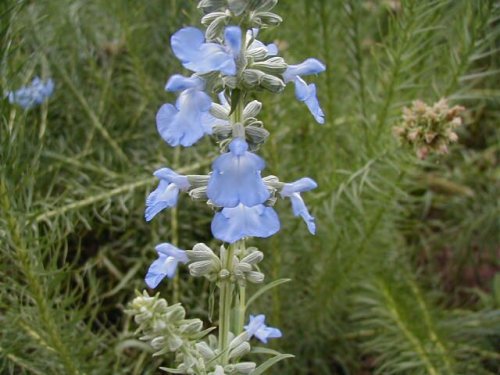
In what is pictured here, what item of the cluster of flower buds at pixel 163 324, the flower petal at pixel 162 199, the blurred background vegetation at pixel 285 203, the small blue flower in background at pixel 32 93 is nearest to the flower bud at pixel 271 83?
the flower petal at pixel 162 199

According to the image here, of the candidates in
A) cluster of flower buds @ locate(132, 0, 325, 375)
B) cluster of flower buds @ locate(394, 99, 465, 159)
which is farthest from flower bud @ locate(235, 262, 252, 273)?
cluster of flower buds @ locate(394, 99, 465, 159)

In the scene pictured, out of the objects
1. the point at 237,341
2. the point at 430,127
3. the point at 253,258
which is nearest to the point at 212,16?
the point at 253,258

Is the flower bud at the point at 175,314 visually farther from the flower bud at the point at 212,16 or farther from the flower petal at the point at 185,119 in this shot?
the flower bud at the point at 212,16

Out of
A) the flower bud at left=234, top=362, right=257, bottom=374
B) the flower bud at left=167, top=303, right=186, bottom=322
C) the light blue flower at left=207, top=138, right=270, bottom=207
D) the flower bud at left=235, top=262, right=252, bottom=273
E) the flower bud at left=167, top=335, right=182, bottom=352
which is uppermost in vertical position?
the light blue flower at left=207, top=138, right=270, bottom=207

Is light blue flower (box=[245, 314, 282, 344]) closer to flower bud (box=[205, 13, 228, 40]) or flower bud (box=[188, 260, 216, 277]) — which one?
flower bud (box=[188, 260, 216, 277])

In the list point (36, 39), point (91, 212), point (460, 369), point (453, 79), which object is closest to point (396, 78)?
point (453, 79)

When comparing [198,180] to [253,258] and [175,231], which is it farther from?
[175,231]

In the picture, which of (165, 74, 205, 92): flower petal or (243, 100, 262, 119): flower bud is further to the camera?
(243, 100, 262, 119): flower bud
